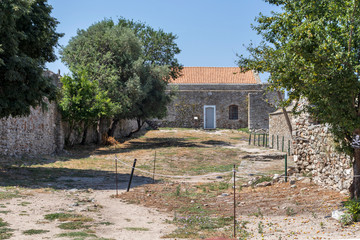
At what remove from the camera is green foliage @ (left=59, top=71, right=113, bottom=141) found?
70.0 ft

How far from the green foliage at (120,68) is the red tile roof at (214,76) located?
15.8 m

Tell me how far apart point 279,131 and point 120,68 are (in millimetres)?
11231

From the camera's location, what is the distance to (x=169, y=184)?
12.5m

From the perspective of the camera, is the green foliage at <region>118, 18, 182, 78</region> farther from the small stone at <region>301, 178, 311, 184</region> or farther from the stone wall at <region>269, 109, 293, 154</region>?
the small stone at <region>301, 178, 311, 184</region>

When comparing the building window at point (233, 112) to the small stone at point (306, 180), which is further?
the building window at point (233, 112)

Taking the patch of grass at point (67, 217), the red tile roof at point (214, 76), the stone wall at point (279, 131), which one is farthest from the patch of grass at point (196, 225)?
the red tile roof at point (214, 76)

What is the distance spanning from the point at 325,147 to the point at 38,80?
8647mm

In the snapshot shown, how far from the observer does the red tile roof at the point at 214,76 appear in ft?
147

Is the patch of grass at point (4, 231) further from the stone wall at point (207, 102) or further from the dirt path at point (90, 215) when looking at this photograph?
the stone wall at point (207, 102)

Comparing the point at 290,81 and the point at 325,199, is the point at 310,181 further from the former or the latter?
the point at 290,81

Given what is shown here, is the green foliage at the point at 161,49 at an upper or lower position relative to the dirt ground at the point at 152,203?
upper

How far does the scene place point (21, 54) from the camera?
12.3 metres

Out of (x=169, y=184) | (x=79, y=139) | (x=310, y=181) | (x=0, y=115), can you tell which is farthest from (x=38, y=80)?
(x=79, y=139)

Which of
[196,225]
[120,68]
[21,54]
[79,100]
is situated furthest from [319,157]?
[120,68]
